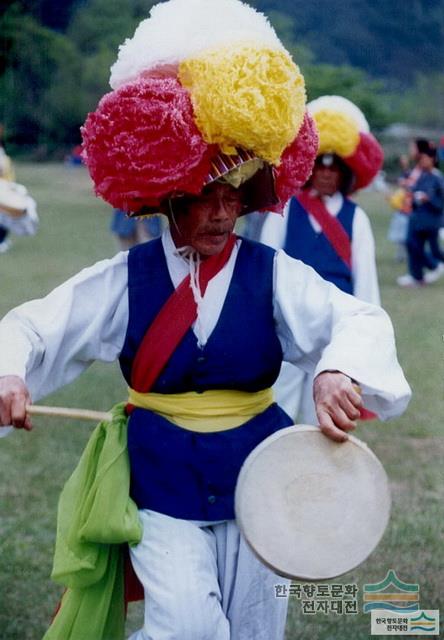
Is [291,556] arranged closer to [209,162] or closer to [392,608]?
[209,162]

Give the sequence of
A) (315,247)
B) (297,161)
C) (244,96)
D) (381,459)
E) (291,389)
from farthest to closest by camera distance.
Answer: (381,459) → (315,247) → (291,389) → (297,161) → (244,96)

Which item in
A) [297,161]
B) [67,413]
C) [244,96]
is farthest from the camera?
[297,161]

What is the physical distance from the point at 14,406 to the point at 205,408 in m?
0.58

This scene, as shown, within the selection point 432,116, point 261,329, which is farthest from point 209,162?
point 432,116

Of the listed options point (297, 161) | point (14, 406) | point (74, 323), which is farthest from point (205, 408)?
point (297, 161)

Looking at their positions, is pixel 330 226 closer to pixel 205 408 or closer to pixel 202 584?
pixel 205 408

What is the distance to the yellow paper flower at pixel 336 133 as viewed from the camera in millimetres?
6016

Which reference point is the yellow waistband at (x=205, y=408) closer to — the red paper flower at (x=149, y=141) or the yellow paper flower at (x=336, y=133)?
the red paper flower at (x=149, y=141)

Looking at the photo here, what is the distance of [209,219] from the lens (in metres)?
3.11

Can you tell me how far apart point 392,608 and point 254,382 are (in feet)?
5.03

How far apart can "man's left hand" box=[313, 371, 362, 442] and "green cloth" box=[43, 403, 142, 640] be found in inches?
25.2

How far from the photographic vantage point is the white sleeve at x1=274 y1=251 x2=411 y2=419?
291cm

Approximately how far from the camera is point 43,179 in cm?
3838

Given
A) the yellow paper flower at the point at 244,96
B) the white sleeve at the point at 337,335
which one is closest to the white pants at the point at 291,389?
the white sleeve at the point at 337,335
